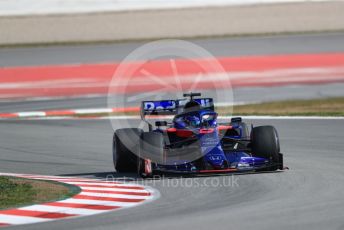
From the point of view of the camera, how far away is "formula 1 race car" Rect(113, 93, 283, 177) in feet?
45.6

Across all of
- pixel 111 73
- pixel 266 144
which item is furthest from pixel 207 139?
pixel 111 73

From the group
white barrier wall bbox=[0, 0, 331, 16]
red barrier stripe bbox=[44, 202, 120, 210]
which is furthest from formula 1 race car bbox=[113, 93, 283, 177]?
white barrier wall bbox=[0, 0, 331, 16]

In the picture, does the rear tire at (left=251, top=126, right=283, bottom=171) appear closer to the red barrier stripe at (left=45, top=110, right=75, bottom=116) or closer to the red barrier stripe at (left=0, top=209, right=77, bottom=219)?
the red barrier stripe at (left=0, top=209, right=77, bottom=219)

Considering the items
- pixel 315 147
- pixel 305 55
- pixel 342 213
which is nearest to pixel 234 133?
pixel 315 147

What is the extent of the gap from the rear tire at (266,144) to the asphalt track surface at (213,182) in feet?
1.23

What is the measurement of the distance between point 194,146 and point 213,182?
0.98 meters

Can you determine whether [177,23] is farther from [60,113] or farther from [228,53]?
[60,113]

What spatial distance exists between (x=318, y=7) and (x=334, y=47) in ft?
25.8

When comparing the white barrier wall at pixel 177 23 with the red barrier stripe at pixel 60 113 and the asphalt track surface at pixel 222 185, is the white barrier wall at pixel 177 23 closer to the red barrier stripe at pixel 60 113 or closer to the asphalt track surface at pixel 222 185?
the red barrier stripe at pixel 60 113

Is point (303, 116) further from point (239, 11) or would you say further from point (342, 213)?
point (239, 11)

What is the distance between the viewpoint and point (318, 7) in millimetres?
44375

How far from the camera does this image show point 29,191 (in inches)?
499

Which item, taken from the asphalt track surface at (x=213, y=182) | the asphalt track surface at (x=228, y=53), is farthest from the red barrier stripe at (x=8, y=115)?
the asphalt track surface at (x=228, y=53)

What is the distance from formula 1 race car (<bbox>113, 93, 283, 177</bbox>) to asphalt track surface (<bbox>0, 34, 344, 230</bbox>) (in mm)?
261
